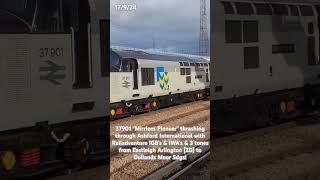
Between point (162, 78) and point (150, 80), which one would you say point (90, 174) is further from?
point (162, 78)

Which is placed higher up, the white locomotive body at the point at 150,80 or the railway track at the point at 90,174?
the white locomotive body at the point at 150,80

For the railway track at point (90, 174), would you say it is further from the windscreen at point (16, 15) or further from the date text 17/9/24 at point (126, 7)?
the date text 17/9/24 at point (126, 7)

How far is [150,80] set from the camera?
67.1 ft

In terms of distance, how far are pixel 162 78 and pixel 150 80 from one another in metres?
2.74

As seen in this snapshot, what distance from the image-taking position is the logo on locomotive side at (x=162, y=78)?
2208 centimetres

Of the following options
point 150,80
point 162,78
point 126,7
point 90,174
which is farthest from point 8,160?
point 162,78

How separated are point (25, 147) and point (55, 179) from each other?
98cm

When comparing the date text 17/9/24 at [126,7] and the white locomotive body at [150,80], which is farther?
the white locomotive body at [150,80]

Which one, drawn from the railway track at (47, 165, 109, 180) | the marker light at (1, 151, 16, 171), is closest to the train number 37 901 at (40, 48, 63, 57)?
the marker light at (1, 151, 16, 171)

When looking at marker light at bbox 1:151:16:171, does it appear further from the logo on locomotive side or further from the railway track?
the logo on locomotive side

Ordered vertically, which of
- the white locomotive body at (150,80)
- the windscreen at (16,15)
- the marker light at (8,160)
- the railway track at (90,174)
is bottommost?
the railway track at (90,174)

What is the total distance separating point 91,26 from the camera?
7.84 metres

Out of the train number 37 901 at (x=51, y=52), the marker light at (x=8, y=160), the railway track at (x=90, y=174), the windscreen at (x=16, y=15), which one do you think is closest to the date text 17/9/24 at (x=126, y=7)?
the train number 37 901 at (x=51, y=52)

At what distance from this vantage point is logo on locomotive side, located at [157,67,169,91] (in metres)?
22.1
